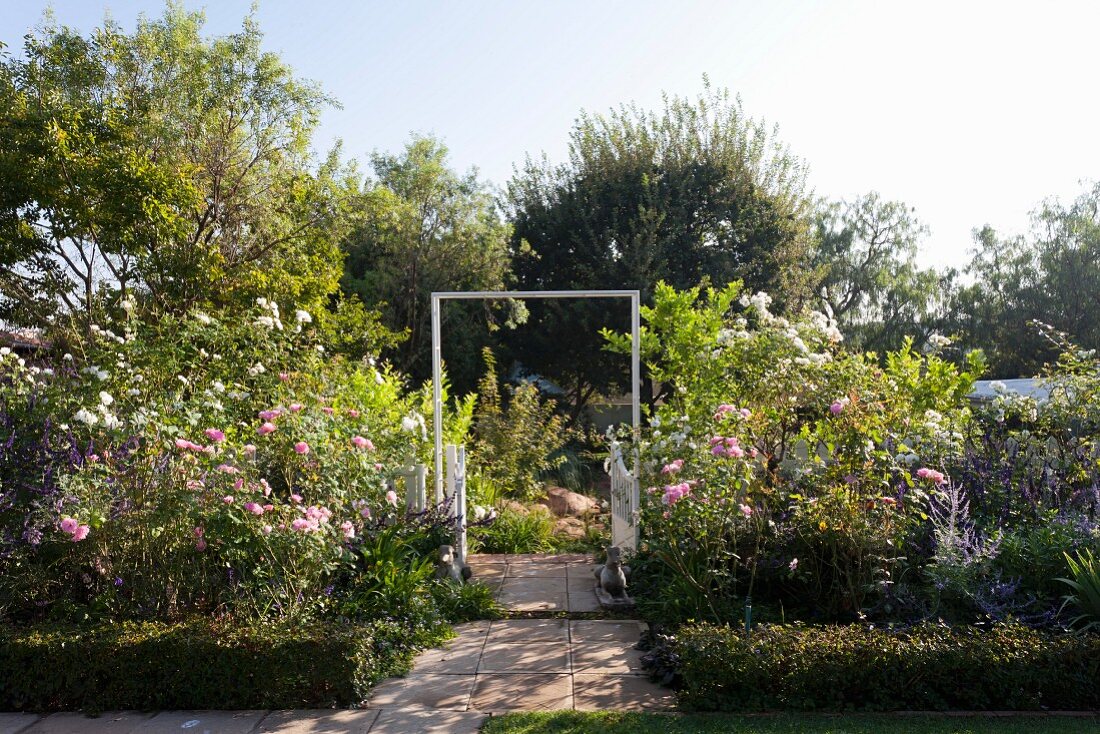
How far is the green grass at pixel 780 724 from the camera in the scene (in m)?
3.88

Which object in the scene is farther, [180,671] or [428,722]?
[180,671]

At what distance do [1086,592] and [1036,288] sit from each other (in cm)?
1709

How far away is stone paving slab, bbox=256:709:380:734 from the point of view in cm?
397

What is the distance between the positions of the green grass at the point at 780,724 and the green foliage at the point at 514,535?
3900 mm

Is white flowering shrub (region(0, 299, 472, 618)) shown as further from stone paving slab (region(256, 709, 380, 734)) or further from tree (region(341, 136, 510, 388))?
tree (region(341, 136, 510, 388))

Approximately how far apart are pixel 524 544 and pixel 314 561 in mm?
3554

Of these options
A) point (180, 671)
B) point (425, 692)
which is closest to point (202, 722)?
point (180, 671)

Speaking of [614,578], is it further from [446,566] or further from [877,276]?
[877,276]

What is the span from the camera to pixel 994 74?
805 cm

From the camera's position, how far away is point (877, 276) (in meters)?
21.2

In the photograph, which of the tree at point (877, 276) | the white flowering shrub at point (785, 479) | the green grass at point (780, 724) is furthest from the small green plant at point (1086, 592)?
the tree at point (877, 276)

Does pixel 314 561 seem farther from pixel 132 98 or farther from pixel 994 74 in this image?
pixel 132 98

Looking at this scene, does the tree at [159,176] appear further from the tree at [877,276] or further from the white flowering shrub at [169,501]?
the tree at [877,276]

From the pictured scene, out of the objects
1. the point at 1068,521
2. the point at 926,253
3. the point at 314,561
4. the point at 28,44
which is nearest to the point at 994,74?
the point at 1068,521
